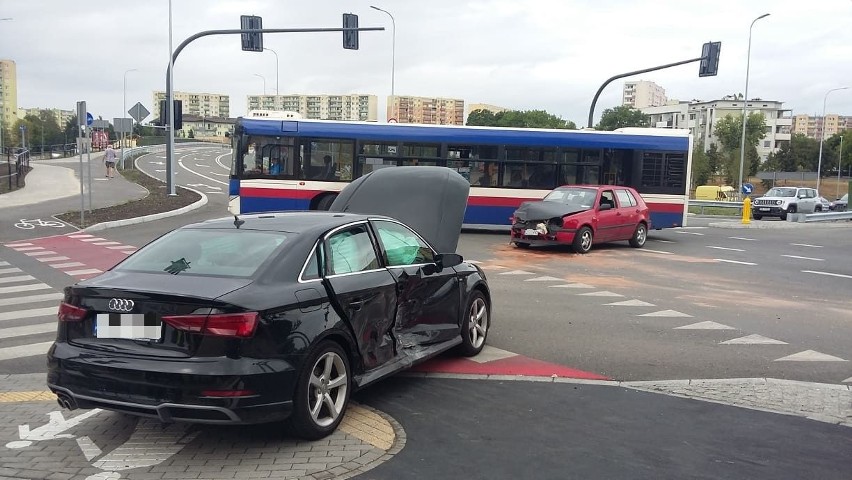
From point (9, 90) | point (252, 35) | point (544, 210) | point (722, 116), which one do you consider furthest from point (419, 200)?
point (9, 90)

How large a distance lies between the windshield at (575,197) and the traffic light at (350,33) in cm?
1058

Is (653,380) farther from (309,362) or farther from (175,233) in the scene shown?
(175,233)

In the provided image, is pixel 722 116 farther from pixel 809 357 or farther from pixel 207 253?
pixel 207 253

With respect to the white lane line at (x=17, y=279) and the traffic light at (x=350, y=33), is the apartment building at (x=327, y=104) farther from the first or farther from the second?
the white lane line at (x=17, y=279)

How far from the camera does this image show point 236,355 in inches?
167

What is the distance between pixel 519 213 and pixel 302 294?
43.3 ft

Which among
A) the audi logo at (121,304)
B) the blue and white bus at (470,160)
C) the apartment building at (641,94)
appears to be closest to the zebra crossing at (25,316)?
the audi logo at (121,304)

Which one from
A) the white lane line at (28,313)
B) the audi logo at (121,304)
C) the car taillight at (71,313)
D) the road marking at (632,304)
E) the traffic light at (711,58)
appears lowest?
the white lane line at (28,313)

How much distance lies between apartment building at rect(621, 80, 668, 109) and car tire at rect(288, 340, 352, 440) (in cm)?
18854

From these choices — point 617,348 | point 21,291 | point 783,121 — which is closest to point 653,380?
point 617,348

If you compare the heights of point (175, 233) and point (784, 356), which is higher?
point (175, 233)

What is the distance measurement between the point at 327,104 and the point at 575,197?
102177mm

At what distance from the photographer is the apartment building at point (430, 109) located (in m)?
90.0

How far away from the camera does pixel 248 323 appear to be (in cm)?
425
